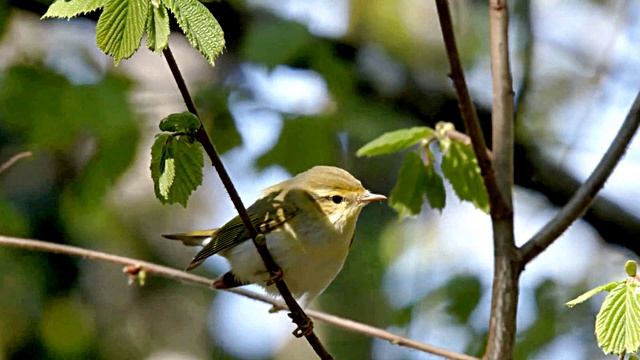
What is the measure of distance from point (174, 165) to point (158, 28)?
1.02 feet

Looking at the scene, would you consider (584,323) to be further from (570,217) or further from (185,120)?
(185,120)

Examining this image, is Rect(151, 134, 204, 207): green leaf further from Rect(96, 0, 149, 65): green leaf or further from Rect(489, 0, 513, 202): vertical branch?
Rect(489, 0, 513, 202): vertical branch

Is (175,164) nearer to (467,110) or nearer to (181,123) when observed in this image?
(181,123)

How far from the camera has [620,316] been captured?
1.73m

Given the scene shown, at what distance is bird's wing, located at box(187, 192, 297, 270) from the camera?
2678mm

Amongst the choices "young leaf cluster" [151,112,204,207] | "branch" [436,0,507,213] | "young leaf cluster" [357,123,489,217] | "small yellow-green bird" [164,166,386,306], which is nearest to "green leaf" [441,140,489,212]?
"young leaf cluster" [357,123,489,217]

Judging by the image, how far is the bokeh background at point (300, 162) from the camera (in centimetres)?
438

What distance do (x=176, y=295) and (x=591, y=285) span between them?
3.73 meters

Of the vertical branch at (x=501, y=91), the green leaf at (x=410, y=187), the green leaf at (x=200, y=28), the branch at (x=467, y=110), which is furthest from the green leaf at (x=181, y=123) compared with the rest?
the green leaf at (x=410, y=187)

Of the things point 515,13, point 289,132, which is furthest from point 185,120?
point 515,13

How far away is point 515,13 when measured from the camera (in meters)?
4.40

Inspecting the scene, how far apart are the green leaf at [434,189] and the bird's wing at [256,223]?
0.40 meters

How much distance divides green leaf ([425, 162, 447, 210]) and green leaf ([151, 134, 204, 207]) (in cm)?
106

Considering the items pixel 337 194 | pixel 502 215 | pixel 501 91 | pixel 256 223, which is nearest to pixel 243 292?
pixel 256 223
